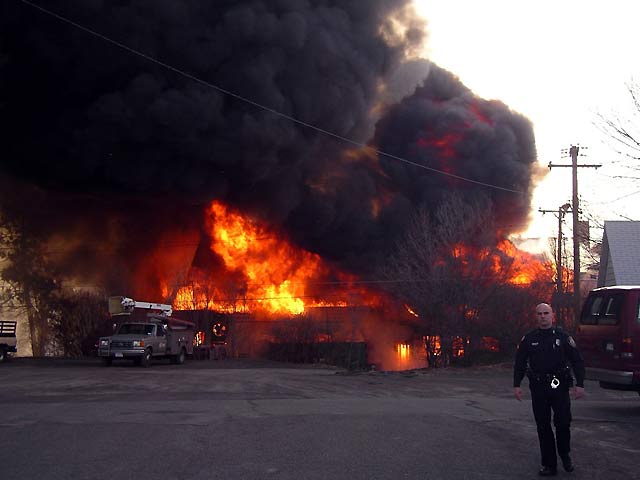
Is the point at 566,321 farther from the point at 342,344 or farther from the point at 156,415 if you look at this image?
the point at 156,415

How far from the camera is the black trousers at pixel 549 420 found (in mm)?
6422

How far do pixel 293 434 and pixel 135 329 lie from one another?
1745 centimetres

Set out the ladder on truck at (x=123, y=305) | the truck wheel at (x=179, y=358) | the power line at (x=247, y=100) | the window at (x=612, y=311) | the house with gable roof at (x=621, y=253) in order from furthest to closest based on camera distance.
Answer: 1. the truck wheel at (x=179, y=358)
2. the power line at (x=247, y=100)
3. the ladder on truck at (x=123, y=305)
4. the house with gable roof at (x=621, y=253)
5. the window at (x=612, y=311)

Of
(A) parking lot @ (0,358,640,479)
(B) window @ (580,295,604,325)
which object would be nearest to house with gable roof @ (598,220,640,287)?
(A) parking lot @ (0,358,640,479)

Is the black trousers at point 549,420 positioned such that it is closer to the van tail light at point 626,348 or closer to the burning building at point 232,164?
the van tail light at point 626,348

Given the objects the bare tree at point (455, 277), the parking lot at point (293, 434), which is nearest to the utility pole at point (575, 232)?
the bare tree at point (455, 277)

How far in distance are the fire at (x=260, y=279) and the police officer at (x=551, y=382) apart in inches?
1184

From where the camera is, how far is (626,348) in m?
10.6

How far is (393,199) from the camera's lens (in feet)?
125

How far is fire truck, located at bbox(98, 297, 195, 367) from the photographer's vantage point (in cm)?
2397

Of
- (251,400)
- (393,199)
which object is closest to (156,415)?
(251,400)

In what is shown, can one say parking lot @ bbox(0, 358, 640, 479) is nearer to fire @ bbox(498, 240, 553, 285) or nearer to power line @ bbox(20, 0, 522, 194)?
fire @ bbox(498, 240, 553, 285)

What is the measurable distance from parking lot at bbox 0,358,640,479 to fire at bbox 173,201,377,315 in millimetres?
21883

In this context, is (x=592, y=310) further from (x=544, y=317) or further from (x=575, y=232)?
(x=575, y=232)
